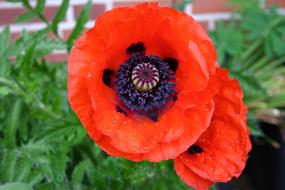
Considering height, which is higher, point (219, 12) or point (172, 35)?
point (172, 35)

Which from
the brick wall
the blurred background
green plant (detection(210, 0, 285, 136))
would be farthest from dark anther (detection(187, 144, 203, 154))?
the brick wall

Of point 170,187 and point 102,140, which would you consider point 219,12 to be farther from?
point 102,140

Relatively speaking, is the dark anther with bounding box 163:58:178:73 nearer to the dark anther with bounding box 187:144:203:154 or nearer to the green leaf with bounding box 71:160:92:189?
the dark anther with bounding box 187:144:203:154

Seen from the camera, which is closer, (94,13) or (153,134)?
(153,134)

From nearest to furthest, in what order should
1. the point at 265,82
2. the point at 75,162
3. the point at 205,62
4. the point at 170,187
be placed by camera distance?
the point at 205,62 → the point at 170,187 → the point at 75,162 → the point at 265,82

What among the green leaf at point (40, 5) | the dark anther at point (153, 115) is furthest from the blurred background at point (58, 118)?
the dark anther at point (153, 115)

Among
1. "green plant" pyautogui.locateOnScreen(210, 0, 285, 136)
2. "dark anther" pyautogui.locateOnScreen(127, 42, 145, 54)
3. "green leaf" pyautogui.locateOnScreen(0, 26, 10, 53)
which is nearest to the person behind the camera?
"dark anther" pyautogui.locateOnScreen(127, 42, 145, 54)

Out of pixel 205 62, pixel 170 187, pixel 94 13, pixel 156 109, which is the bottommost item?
pixel 94 13

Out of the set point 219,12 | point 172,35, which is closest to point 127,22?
point 172,35
